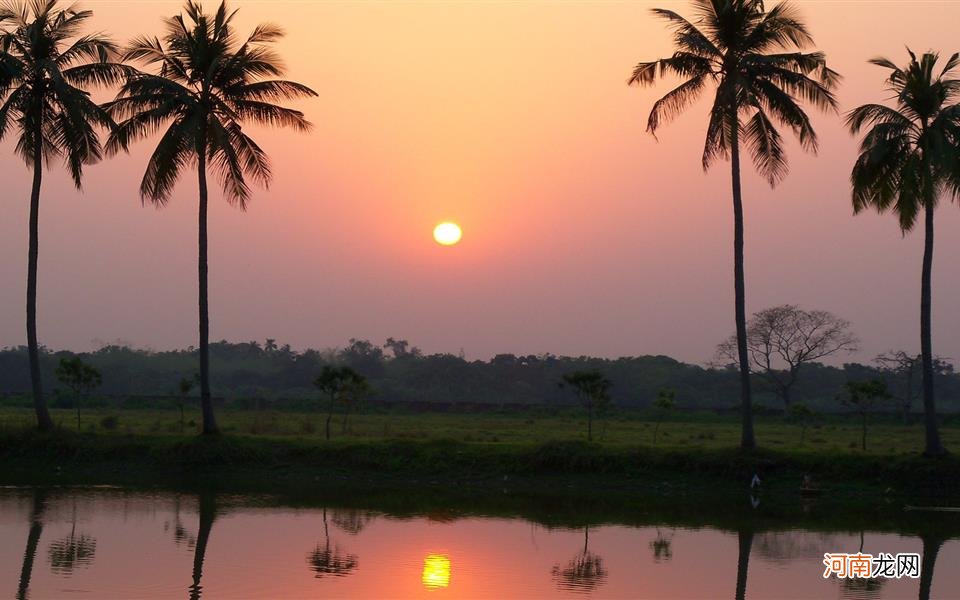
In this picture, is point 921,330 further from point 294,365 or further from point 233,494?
point 294,365

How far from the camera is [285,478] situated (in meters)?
33.2

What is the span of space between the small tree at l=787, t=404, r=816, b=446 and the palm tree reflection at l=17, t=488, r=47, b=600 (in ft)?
115

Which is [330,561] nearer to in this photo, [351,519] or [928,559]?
[351,519]

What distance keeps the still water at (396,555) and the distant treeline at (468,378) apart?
3443 inches

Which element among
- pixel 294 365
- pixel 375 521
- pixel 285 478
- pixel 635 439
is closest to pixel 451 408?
pixel 635 439

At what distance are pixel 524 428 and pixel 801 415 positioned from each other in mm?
14403

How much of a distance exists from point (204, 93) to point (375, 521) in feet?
58.2

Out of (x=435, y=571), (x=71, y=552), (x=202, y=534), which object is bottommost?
(x=435, y=571)

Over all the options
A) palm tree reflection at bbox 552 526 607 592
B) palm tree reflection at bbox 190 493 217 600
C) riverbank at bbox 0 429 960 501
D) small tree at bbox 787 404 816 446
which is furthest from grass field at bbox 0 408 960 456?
palm tree reflection at bbox 552 526 607 592

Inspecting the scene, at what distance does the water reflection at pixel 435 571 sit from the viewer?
683 inches

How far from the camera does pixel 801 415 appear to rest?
175ft

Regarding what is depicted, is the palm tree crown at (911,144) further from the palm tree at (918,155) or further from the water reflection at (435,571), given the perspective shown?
the water reflection at (435,571)

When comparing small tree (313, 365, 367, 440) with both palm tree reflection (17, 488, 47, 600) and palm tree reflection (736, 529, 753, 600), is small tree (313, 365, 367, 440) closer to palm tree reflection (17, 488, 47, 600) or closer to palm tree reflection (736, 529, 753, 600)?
palm tree reflection (17, 488, 47, 600)

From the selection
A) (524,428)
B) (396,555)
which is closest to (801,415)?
(524,428)
